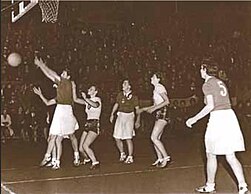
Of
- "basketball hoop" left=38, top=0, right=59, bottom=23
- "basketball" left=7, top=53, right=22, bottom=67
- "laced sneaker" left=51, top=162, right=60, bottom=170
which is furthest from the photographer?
"basketball" left=7, top=53, right=22, bottom=67

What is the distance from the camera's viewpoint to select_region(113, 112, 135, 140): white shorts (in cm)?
748

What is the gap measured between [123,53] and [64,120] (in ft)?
14.9

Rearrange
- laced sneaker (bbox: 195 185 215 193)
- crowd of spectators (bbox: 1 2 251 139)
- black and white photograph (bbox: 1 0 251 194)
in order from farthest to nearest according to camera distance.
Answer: crowd of spectators (bbox: 1 2 251 139)
black and white photograph (bbox: 1 0 251 194)
laced sneaker (bbox: 195 185 215 193)

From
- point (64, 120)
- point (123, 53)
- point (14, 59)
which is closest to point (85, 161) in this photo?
point (64, 120)

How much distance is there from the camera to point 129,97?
25.4ft

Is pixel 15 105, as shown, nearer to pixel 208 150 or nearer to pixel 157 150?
pixel 157 150

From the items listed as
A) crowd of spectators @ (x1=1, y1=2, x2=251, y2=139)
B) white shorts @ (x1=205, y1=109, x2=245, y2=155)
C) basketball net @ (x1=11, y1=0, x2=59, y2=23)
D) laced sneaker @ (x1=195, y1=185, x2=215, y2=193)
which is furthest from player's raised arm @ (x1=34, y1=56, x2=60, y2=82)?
white shorts @ (x1=205, y1=109, x2=245, y2=155)

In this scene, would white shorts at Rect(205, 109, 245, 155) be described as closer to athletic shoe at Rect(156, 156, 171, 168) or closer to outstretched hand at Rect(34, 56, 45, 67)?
athletic shoe at Rect(156, 156, 171, 168)

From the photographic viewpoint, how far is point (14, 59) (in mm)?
9445

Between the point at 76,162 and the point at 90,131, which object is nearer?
the point at 76,162

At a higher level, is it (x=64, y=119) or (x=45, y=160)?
(x=64, y=119)

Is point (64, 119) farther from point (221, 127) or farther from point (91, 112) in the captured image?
point (221, 127)

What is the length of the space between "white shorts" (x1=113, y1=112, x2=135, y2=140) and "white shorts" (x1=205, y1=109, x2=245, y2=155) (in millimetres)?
2306

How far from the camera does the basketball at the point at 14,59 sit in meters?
8.92
